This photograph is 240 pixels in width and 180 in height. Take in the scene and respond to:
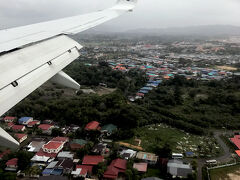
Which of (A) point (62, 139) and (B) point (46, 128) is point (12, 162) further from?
(B) point (46, 128)

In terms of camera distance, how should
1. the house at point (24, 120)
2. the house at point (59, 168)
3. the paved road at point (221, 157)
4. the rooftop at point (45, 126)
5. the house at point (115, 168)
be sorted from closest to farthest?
the house at point (115, 168) < the house at point (59, 168) < the paved road at point (221, 157) < the rooftop at point (45, 126) < the house at point (24, 120)

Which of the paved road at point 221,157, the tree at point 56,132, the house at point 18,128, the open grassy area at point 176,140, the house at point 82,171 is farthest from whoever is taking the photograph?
the house at point 18,128

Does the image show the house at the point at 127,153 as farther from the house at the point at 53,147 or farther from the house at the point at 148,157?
the house at the point at 53,147

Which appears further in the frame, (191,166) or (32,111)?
(32,111)

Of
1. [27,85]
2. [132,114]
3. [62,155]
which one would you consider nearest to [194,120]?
[132,114]

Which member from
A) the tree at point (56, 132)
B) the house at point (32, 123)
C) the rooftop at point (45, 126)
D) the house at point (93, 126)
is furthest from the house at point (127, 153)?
the house at point (32, 123)

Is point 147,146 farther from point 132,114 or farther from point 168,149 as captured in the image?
point 132,114

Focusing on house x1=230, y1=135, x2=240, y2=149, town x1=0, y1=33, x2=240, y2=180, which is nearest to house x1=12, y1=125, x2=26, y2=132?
town x1=0, y1=33, x2=240, y2=180
